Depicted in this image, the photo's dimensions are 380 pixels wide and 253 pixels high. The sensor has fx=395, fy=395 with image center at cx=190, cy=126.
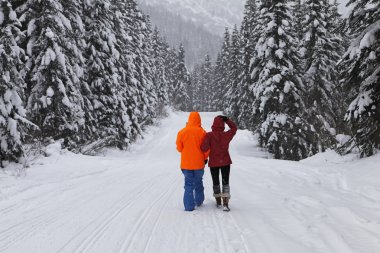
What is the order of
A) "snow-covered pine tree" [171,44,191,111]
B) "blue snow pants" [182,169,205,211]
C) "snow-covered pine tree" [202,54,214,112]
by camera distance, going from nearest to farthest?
1. "blue snow pants" [182,169,205,211]
2. "snow-covered pine tree" [171,44,191,111]
3. "snow-covered pine tree" [202,54,214,112]

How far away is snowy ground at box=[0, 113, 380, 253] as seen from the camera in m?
5.82

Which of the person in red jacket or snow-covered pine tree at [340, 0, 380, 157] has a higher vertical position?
snow-covered pine tree at [340, 0, 380, 157]

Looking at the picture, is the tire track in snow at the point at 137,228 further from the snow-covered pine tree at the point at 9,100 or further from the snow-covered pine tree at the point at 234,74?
the snow-covered pine tree at the point at 234,74

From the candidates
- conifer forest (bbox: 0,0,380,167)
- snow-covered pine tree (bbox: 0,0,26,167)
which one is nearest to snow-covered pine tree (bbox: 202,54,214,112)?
conifer forest (bbox: 0,0,380,167)

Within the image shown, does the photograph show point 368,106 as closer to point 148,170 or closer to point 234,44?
point 148,170

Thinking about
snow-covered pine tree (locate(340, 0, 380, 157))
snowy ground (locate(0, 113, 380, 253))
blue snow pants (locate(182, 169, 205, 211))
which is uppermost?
snow-covered pine tree (locate(340, 0, 380, 157))

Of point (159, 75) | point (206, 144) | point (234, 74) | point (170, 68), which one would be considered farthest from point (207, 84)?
point (206, 144)

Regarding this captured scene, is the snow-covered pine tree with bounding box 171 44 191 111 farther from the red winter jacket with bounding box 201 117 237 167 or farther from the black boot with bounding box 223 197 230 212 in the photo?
the black boot with bounding box 223 197 230 212

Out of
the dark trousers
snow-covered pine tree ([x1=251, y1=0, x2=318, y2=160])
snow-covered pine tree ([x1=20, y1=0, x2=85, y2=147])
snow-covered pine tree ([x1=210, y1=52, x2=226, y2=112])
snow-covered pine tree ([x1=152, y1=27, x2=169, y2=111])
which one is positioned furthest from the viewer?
snow-covered pine tree ([x1=210, y1=52, x2=226, y2=112])

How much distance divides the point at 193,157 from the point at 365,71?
6.94 meters

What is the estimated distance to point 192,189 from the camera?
8.12 m

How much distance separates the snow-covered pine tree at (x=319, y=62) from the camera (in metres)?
26.5

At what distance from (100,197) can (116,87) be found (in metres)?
17.1

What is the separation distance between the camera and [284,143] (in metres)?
24.2
